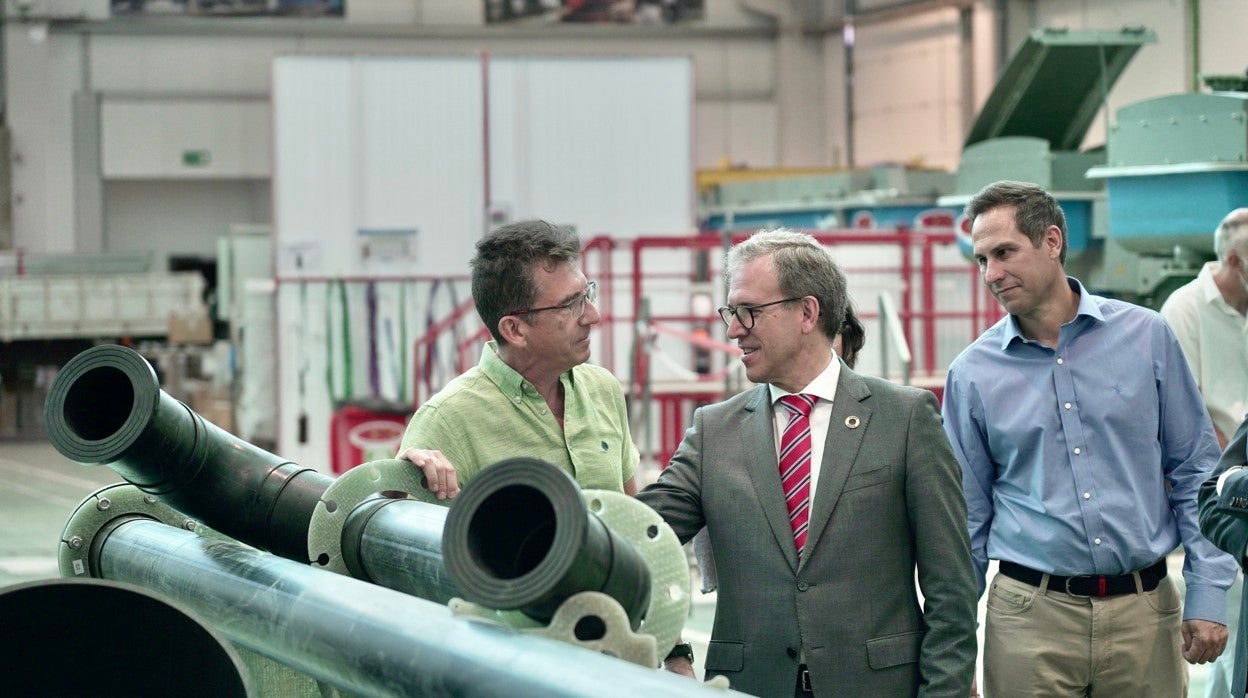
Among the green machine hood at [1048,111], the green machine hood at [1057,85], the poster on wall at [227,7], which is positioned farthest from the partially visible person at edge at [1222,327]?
the poster on wall at [227,7]

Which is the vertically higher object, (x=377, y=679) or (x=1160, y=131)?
(x=1160, y=131)

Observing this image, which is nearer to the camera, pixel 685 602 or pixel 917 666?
pixel 685 602

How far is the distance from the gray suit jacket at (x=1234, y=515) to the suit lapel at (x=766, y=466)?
0.91m

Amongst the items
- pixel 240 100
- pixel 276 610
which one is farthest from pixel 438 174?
pixel 240 100

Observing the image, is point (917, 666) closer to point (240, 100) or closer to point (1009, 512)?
point (1009, 512)

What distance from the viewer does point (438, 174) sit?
46.8 ft

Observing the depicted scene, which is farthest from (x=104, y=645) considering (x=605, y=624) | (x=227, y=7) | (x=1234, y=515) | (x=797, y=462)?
(x=227, y=7)

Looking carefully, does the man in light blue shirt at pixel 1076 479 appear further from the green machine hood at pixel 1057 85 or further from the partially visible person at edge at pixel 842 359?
the green machine hood at pixel 1057 85

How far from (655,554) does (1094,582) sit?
1.99m

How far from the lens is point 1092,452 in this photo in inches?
162

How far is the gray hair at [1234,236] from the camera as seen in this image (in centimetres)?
592

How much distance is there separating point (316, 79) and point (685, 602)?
12022mm

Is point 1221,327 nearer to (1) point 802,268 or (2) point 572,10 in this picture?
(1) point 802,268

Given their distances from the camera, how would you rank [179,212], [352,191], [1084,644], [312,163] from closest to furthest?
[1084,644] < [312,163] < [352,191] < [179,212]
